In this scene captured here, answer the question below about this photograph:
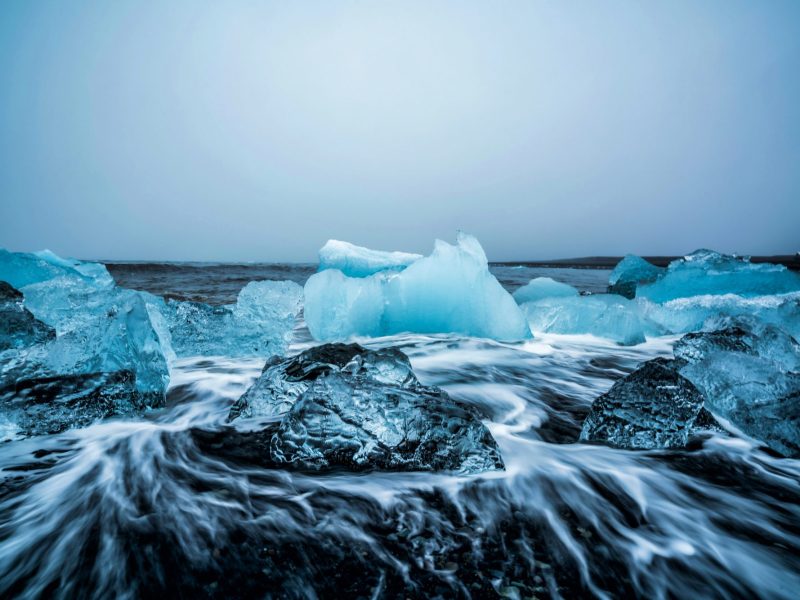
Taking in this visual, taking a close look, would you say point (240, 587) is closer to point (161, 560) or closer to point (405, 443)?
point (161, 560)

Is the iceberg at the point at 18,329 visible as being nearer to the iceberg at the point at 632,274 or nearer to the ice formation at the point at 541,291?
the ice formation at the point at 541,291

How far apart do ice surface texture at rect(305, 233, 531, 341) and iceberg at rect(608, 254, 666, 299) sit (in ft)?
16.5

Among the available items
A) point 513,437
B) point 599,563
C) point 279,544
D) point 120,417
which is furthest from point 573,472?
point 120,417

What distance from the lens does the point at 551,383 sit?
→ 118 inches

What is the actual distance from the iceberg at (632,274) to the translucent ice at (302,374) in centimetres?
767

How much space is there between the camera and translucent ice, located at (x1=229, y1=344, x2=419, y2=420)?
1.99m

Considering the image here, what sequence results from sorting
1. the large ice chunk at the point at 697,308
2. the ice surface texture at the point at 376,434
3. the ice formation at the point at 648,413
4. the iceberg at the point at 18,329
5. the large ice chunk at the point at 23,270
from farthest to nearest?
the large ice chunk at the point at 23,270 → the large ice chunk at the point at 697,308 → the iceberg at the point at 18,329 → the ice formation at the point at 648,413 → the ice surface texture at the point at 376,434

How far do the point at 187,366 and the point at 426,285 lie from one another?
8.29 feet

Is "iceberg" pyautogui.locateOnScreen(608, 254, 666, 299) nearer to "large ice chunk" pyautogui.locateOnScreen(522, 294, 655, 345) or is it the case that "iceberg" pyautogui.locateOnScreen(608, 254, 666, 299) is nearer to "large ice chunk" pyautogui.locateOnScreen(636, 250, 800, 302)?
"large ice chunk" pyautogui.locateOnScreen(636, 250, 800, 302)

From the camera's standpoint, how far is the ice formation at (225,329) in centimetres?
376

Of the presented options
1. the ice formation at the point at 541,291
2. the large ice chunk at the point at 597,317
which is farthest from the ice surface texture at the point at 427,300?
the ice formation at the point at 541,291

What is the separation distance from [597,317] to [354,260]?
11.9ft

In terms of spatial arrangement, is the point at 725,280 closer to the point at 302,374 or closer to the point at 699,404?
the point at 699,404

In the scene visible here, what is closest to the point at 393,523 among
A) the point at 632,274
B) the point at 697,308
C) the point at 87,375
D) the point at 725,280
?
the point at 87,375
